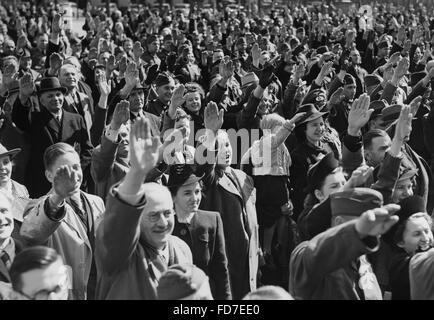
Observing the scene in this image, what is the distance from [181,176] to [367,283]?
4.58ft

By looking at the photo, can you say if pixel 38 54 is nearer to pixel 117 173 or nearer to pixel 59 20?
pixel 59 20

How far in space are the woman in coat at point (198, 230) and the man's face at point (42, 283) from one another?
1554 millimetres

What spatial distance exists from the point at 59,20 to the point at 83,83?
1.06 m

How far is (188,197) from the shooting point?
495 cm

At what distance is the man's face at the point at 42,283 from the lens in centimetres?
338

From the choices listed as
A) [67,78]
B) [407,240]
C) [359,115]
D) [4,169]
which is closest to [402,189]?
[359,115]

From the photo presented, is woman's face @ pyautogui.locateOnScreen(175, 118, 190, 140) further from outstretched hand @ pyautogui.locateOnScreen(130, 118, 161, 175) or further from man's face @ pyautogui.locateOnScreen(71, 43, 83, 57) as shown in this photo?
man's face @ pyautogui.locateOnScreen(71, 43, 83, 57)

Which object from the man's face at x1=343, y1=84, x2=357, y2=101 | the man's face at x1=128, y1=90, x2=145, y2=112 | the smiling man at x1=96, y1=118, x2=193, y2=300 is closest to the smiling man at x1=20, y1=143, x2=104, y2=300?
the smiling man at x1=96, y1=118, x2=193, y2=300

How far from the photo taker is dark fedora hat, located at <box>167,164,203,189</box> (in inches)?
194

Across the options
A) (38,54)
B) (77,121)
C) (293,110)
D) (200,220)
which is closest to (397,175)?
(200,220)

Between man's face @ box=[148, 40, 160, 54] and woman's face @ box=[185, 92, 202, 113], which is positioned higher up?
woman's face @ box=[185, 92, 202, 113]

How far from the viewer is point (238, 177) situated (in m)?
5.85

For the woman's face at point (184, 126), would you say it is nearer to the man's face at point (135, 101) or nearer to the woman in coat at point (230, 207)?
the woman in coat at point (230, 207)

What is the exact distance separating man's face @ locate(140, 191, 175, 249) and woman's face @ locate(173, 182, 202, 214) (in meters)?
0.92
